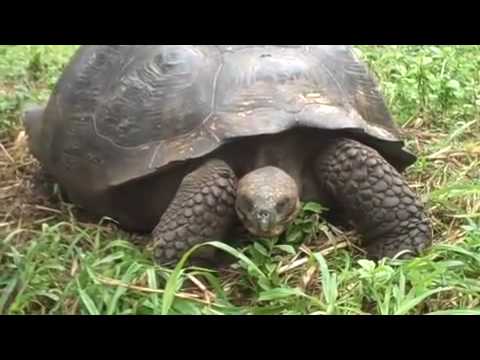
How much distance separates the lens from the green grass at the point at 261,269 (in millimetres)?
2490

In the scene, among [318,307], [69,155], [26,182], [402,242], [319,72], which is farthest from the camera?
[26,182]

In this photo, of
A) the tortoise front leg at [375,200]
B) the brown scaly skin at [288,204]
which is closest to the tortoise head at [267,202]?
the brown scaly skin at [288,204]

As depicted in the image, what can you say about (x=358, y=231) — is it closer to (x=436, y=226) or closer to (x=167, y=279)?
(x=436, y=226)

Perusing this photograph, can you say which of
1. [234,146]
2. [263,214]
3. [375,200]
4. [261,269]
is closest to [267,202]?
[263,214]

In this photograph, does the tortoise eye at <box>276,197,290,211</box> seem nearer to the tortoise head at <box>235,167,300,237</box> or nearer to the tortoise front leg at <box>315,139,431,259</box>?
the tortoise head at <box>235,167,300,237</box>

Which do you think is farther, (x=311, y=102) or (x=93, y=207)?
(x=93, y=207)

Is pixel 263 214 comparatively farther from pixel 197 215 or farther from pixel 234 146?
pixel 234 146

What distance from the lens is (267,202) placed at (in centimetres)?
286

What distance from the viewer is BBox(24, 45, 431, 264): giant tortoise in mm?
2998

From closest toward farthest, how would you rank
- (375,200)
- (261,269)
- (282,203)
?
(261,269) < (282,203) < (375,200)

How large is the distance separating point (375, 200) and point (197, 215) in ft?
2.30

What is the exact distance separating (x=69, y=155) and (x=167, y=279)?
111cm

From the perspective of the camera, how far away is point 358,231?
318cm

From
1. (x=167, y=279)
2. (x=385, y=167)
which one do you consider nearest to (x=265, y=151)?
(x=385, y=167)
